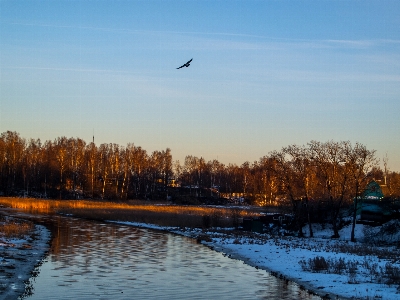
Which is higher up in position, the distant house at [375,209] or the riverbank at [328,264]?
the distant house at [375,209]

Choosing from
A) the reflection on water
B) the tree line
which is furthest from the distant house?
the reflection on water

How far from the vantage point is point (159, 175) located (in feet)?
478

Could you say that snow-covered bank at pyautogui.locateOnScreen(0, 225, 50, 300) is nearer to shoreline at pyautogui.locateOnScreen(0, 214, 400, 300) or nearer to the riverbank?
shoreline at pyautogui.locateOnScreen(0, 214, 400, 300)

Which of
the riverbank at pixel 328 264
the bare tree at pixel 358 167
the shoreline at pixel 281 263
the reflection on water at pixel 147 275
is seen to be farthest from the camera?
the bare tree at pixel 358 167

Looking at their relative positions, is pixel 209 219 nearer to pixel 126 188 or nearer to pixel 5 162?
pixel 126 188

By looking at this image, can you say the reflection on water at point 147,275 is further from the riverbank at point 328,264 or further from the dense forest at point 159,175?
the dense forest at point 159,175

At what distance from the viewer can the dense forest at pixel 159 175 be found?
45969 mm

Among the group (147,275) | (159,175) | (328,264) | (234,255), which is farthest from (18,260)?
(159,175)

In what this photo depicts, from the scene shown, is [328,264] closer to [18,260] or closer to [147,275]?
[147,275]

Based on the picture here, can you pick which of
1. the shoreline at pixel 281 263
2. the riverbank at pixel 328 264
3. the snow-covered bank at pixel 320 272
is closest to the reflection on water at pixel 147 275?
the shoreline at pixel 281 263

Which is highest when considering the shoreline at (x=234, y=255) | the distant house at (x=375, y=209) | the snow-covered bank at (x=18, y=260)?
the distant house at (x=375, y=209)

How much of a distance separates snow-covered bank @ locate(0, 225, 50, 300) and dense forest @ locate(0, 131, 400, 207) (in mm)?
23137

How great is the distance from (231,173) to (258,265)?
485 feet

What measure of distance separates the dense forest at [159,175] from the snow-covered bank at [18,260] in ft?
75.9
